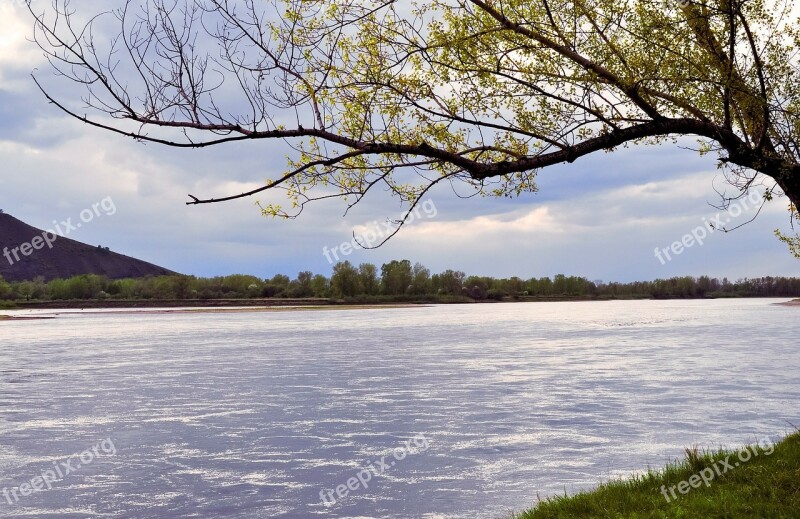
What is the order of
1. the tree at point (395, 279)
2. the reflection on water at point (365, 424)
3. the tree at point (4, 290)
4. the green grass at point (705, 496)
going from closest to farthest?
1. the green grass at point (705, 496)
2. the reflection on water at point (365, 424)
3. the tree at point (4, 290)
4. the tree at point (395, 279)

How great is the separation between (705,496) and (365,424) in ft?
29.3

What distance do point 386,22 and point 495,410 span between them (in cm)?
1123

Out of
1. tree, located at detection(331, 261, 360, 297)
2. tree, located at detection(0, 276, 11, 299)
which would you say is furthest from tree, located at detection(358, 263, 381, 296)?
tree, located at detection(0, 276, 11, 299)

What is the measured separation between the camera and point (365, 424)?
656 inches

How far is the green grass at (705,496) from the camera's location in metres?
8.58

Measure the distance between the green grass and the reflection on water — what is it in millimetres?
1301

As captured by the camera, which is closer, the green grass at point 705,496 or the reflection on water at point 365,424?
the green grass at point 705,496

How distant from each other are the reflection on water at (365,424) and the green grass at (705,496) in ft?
4.27

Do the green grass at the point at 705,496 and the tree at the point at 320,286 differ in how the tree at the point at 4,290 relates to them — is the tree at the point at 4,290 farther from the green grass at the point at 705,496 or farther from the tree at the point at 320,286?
the green grass at the point at 705,496

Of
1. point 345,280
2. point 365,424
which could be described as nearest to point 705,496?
point 365,424

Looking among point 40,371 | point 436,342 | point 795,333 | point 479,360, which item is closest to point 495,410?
point 479,360

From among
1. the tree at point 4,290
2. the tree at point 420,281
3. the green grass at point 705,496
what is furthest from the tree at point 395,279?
the green grass at point 705,496

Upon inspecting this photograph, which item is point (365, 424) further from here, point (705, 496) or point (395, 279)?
point (395, 279)

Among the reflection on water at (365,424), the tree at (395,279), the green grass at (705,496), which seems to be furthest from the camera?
the tree at (395,279)
